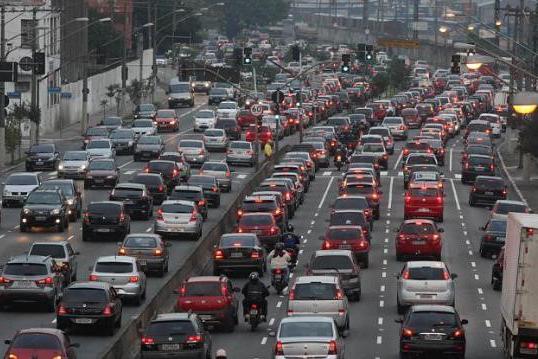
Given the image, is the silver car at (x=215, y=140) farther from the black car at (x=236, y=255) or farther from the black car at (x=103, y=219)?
the black car at (x=236, y=255)

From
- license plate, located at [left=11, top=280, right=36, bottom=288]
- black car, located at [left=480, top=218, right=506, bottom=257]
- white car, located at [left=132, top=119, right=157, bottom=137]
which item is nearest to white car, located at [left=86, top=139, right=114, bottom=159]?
white car, located at [left=132, top=119, right=157, bottom=137]

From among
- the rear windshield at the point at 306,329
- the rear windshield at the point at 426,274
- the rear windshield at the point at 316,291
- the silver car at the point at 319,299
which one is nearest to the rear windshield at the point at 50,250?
the silver car at the point at 319,299

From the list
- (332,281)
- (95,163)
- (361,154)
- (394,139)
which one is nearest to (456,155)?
(394,139)

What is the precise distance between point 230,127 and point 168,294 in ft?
212

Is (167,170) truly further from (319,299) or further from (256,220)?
(319,299)

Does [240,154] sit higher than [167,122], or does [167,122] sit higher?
[240,154]

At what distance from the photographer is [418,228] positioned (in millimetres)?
58875

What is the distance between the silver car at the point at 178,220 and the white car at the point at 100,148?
24909 millimetres

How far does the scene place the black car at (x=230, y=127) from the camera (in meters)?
111

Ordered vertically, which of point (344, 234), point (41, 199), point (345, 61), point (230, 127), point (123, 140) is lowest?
point (230, 127)

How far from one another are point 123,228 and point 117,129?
125 feet

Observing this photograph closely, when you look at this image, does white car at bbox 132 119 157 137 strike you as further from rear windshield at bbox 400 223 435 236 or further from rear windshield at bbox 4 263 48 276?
rear windshield at bbox 4 263 48 276

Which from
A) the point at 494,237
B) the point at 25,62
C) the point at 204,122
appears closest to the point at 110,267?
the point at 494,237

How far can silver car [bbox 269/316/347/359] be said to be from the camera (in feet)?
115
